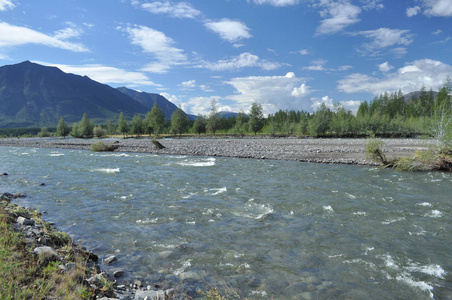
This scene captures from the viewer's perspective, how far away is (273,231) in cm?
1080

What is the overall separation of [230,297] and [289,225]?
589 cm

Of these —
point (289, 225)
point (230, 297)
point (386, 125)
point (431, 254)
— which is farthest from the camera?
point (386, 125)

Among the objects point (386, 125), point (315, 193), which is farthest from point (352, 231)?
point (386, 125)

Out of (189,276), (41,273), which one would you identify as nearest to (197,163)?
(189,276)

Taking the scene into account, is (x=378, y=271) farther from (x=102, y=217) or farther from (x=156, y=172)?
(x=156, y=172)

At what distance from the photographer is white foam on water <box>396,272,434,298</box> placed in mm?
6918

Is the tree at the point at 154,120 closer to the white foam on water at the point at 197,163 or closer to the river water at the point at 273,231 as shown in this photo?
the white foam on water at the point at 197,163

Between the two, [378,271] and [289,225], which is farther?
[289,225]

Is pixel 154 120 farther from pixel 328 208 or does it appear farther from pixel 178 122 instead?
pixel 328 208

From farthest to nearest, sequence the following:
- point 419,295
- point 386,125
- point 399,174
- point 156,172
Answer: point 386,125 → point 156,172 → point 399,174 → point 419,295

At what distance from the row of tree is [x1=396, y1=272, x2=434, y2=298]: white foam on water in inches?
4251

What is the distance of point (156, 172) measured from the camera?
26.5 meters

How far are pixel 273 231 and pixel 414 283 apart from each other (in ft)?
16.2

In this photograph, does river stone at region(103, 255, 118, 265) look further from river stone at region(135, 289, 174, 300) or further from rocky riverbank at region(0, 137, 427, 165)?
rocky riverbank at region(0, 137, 427, 165)
